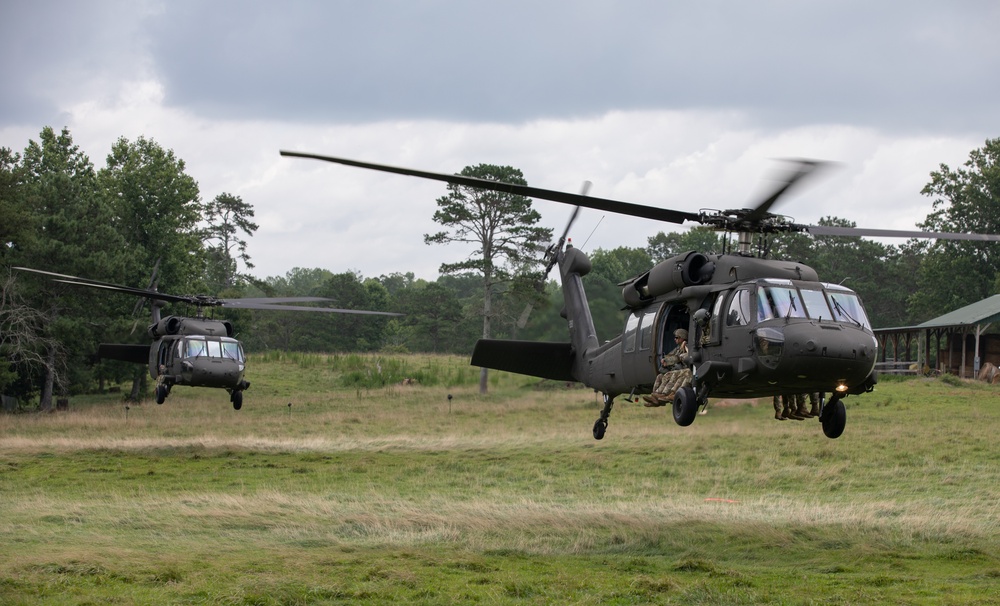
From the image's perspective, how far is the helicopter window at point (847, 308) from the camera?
16219 mm

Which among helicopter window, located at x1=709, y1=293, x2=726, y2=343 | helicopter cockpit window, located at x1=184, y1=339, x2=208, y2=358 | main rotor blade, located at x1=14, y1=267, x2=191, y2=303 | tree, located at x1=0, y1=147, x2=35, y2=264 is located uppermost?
tree, located at x1=0, y1=147, x2=35, y2=264

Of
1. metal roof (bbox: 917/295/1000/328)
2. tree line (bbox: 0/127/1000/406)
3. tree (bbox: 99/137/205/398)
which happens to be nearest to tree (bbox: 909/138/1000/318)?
tree line (bbox: 0/127/1000/406)

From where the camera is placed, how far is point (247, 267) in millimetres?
97250

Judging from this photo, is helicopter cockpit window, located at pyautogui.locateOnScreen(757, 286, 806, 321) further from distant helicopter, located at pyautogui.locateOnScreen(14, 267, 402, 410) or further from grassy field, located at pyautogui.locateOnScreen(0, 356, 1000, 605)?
distant helicopter, located at pyautogui.locateOnScreen(14, 267, 402, 410)

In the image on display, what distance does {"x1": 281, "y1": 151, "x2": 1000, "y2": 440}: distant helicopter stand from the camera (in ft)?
51.3

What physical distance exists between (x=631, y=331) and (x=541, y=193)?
15.2 ft

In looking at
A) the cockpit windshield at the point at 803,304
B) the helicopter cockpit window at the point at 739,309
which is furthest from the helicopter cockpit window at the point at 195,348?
the cockpit windshield at the point at 803,304

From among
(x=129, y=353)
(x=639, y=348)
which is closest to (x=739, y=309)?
(x=639, y=348)

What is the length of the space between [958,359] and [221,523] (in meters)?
49.0

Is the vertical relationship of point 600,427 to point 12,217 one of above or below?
below

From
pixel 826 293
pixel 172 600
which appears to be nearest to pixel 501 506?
pixel 172 600

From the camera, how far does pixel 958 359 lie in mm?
62250

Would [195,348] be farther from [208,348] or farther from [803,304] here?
[803,304]

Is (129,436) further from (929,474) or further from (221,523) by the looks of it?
(929,474)
